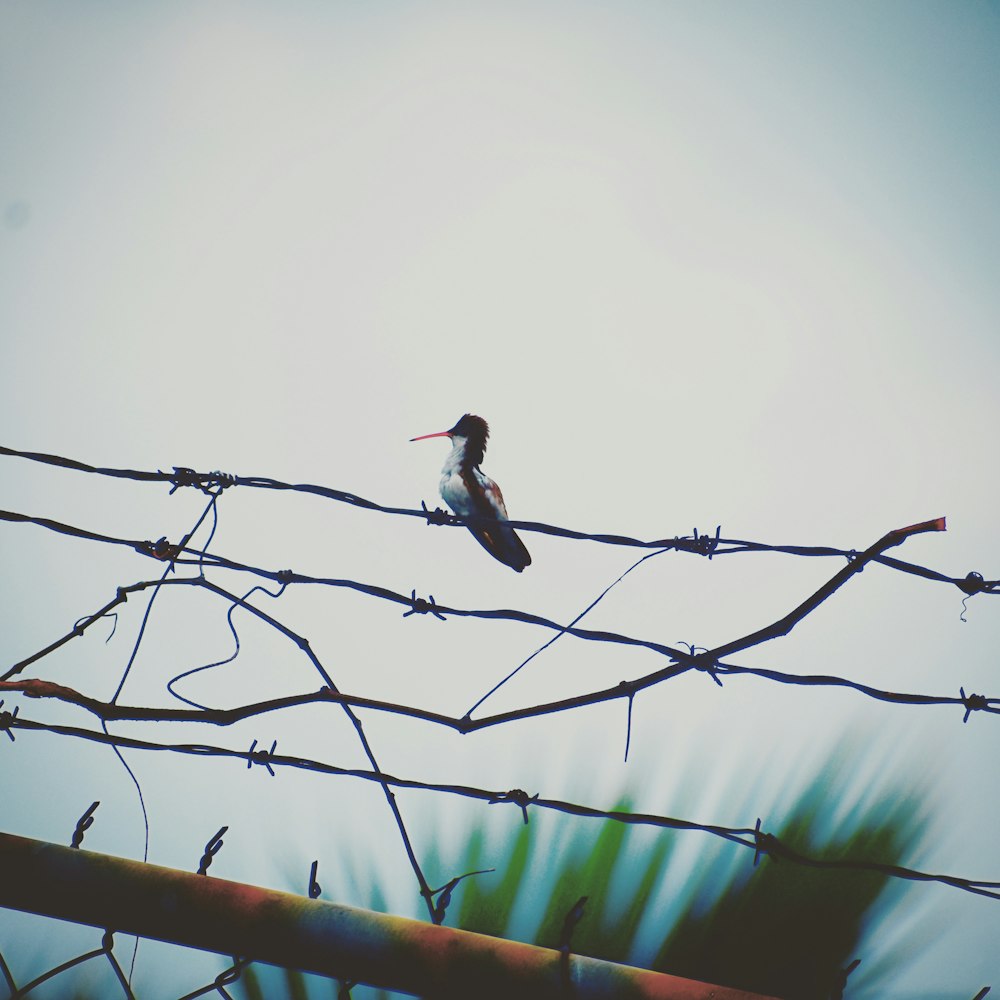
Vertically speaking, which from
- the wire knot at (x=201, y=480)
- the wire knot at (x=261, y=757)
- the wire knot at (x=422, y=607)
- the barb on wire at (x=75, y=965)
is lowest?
the barb on wire at (x=75, y=965)

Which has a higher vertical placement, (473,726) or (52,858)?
(473,726)

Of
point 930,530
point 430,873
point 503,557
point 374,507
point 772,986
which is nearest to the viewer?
point 772,986

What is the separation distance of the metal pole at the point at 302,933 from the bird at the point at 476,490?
219cm

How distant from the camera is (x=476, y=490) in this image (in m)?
3.96

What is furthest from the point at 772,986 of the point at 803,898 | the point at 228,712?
the point at 228,712

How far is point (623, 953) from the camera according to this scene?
138cm

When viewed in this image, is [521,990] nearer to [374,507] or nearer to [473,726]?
[473,726]

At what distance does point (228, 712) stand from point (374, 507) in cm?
62

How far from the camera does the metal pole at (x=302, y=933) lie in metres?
1.17

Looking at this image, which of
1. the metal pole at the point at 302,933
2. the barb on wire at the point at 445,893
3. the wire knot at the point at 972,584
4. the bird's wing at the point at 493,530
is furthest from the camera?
the bird's wing at the point at 493,530

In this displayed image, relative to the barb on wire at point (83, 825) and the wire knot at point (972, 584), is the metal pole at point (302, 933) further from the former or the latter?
the wire knot at point (972, 584)

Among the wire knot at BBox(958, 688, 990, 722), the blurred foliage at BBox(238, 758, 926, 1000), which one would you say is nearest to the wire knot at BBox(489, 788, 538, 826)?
the blurred foliage at BBox(238, 758, 926, 1000)

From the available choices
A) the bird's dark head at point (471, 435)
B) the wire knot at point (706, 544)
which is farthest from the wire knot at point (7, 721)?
the bird's dark head at point (471, 435)

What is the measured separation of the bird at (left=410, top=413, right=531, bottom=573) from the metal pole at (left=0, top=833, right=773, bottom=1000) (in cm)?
219
